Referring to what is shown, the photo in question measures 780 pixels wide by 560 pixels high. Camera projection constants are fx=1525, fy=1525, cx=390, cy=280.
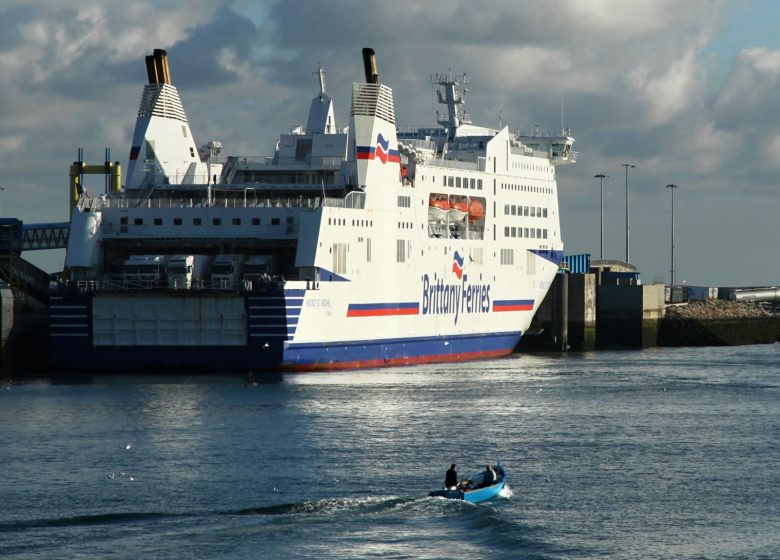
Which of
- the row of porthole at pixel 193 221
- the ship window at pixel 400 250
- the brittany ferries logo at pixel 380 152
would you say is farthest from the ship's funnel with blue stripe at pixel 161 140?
the ship window at pixel 400 250

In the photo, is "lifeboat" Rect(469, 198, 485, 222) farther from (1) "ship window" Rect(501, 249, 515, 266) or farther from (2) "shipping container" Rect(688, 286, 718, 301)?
(2) "shipping container" Rect(688, 286, 718, 301)

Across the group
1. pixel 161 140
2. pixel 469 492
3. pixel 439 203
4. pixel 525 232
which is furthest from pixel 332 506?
pixel 525 232

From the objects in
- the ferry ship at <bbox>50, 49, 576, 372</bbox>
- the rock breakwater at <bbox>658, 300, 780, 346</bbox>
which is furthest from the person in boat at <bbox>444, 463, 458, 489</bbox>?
the rock breakwater at <bbox>658, 300, 780, 346</bbox>

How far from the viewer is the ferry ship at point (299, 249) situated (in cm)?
5859

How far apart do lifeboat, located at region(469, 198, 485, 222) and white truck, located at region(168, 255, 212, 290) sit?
18625 millimetres

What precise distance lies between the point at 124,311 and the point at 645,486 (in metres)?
26.8

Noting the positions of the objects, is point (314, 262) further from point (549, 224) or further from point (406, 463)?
point (549, 224)

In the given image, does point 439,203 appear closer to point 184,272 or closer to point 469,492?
point 184,272

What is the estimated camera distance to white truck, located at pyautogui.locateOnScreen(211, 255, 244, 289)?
59.7m

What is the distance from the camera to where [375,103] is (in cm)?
6581

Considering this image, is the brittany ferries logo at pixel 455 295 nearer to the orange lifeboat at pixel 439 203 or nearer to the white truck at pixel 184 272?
the orange lifeboat at pixel 439 203

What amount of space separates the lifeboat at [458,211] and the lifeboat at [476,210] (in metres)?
0.48

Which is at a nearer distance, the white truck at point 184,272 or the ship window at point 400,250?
the white truck at point 184,272

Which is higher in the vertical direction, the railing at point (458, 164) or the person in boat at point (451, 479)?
the railing at point (458, 164)
